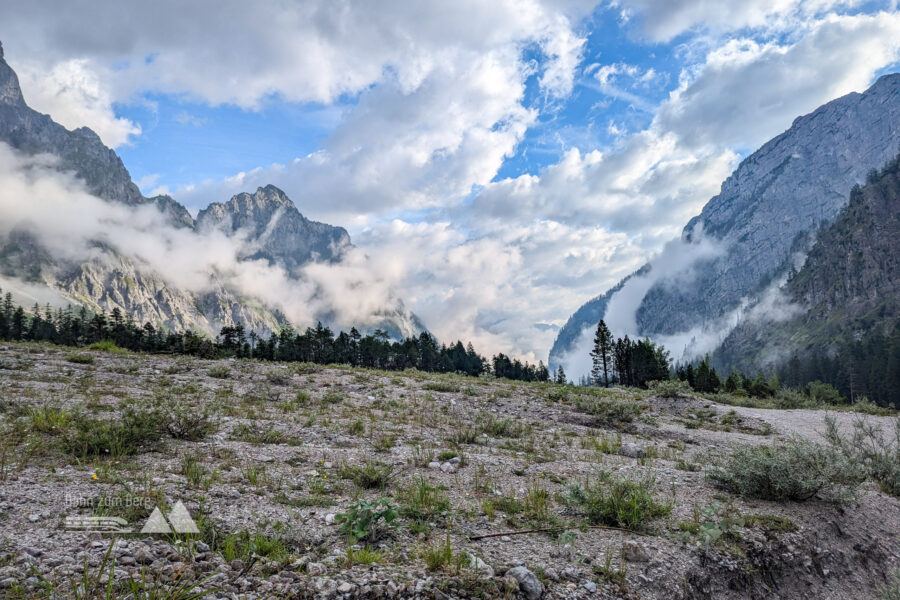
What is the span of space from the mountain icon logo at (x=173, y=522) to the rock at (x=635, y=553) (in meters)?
5.78

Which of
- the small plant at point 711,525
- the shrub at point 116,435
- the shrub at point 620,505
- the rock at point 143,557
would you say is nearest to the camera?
the rock at point 143,557

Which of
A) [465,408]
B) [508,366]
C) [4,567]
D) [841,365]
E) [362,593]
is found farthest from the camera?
[508,366]

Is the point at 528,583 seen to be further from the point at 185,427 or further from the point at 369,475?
the point at 185,427

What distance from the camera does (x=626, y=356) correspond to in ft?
305

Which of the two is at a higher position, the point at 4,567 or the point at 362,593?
the point at 4,567

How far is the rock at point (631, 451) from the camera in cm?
1248

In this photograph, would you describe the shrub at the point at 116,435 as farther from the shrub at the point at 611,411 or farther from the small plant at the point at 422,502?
the shrub at the point at 611,411

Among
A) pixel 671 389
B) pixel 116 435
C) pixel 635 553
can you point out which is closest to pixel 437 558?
pixel 635 553

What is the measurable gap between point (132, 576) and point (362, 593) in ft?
7.67

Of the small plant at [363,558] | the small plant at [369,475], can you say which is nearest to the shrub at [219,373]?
the small plant at [369,475]

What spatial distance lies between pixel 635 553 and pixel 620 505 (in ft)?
4.45

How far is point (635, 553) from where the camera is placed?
5.70m

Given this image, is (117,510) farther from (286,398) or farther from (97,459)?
(286,398)

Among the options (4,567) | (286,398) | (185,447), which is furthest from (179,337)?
(4,567)
